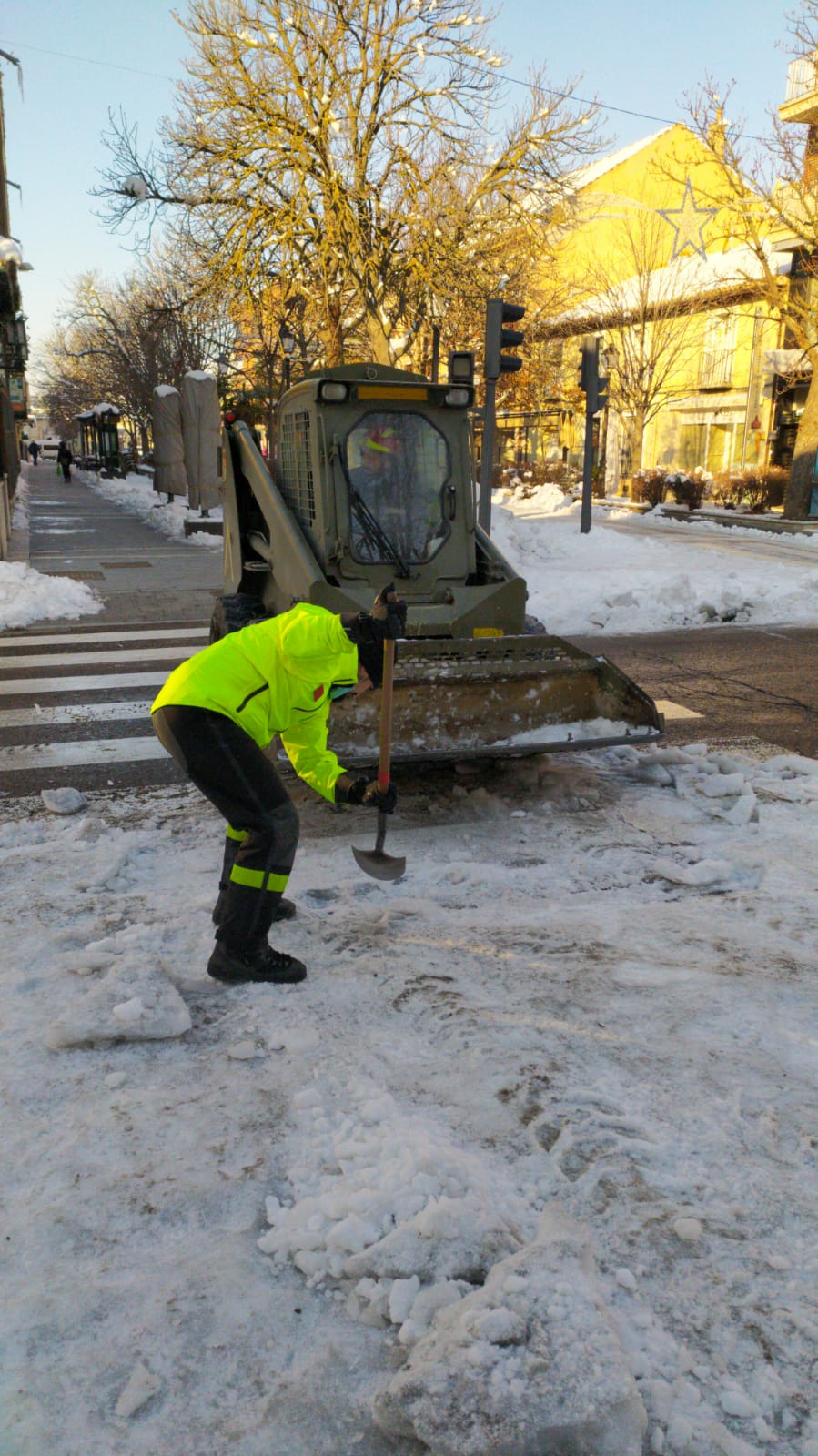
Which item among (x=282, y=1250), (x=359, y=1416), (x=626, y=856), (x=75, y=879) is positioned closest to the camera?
(x=359, y=1416)

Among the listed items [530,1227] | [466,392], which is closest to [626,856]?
[530,1227]

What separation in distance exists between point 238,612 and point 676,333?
33893mm

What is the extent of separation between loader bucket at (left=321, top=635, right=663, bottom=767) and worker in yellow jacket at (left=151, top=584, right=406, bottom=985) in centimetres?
158

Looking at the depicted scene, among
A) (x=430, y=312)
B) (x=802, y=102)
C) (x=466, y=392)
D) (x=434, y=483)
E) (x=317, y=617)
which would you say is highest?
(x=802, y=102)

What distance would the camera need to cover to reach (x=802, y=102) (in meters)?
29.5

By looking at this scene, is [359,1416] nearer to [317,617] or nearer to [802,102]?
[317,617]

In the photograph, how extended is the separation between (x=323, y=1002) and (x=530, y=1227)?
125 cm

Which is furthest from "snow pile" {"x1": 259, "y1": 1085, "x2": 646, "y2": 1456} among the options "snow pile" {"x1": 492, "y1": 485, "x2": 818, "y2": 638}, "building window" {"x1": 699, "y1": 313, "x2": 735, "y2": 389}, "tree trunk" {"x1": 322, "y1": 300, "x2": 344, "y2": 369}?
"building window" {"x1": 699, "y1": 313, "x2": 735, "y2": 389}

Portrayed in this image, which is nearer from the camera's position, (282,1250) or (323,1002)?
(282,1250)

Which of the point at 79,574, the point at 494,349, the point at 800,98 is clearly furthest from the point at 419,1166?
the point at 800,98

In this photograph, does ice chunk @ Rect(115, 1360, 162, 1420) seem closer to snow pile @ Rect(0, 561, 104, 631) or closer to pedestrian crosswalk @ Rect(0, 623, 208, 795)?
pedestrian crosswalk @ Rect(0, 623, 208, 795)

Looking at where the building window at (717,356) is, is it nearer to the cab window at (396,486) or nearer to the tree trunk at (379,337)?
the tree trunk at (379,337)

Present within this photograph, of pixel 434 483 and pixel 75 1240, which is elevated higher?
pixel 434 483

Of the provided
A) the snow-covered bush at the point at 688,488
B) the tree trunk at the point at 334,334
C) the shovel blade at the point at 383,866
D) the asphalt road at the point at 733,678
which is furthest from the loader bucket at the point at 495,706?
the snow-covered bush at the point at 688,488
